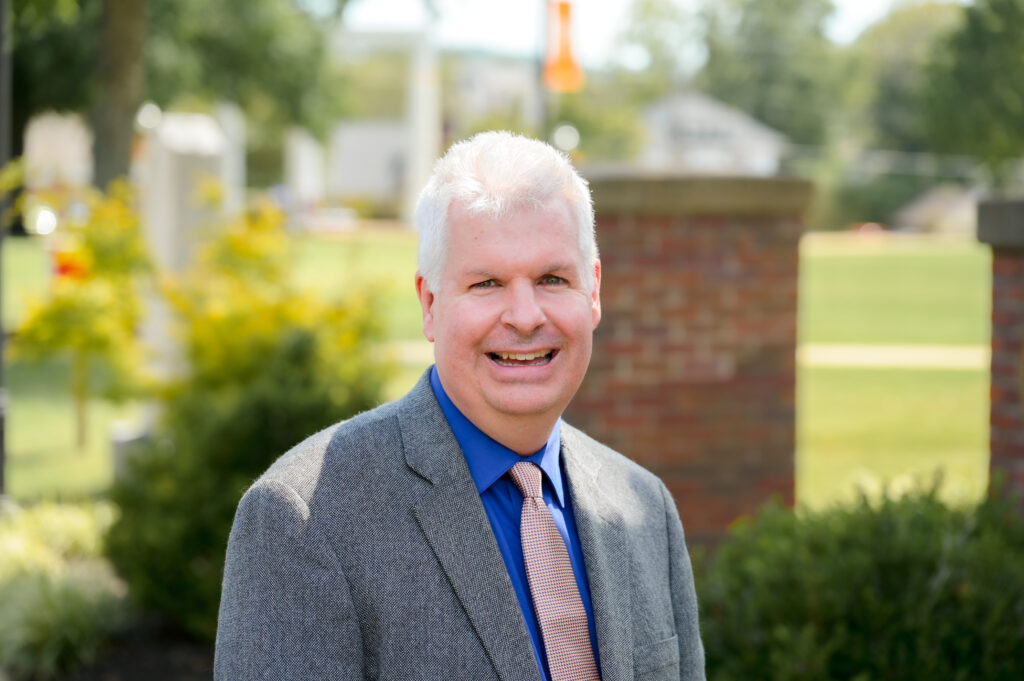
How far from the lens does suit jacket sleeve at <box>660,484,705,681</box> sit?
221cm

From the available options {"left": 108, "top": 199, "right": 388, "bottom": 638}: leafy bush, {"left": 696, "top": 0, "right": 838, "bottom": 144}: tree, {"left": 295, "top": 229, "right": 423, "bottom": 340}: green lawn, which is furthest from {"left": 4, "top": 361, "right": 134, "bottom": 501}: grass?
{"left": 696, "top": 0, "right": 838, "bottom": 144}: tree

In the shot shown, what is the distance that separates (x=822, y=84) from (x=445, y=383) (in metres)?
81.4

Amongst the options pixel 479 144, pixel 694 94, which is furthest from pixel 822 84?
pixel 479 144

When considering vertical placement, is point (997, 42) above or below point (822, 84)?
below

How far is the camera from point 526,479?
6.51ft

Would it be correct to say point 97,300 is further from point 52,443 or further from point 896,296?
point 896,296

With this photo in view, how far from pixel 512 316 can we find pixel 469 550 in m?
0.37

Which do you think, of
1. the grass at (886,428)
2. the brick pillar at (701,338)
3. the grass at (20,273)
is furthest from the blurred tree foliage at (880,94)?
the brick pillar at (701,338)

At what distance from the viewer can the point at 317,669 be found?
1.75m

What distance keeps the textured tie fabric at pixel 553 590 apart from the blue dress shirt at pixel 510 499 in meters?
0.01

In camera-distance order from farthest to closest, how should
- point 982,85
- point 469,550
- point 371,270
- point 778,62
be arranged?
point 778,62 < point 371,270 < point 982,85 < point 469,550

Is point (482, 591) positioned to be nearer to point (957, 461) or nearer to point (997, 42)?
point (957, 461)

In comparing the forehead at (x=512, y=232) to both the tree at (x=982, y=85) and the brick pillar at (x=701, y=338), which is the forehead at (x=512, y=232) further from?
the tree at (x=982, y=85)

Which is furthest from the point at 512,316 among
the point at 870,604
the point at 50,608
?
the point at 50,608
